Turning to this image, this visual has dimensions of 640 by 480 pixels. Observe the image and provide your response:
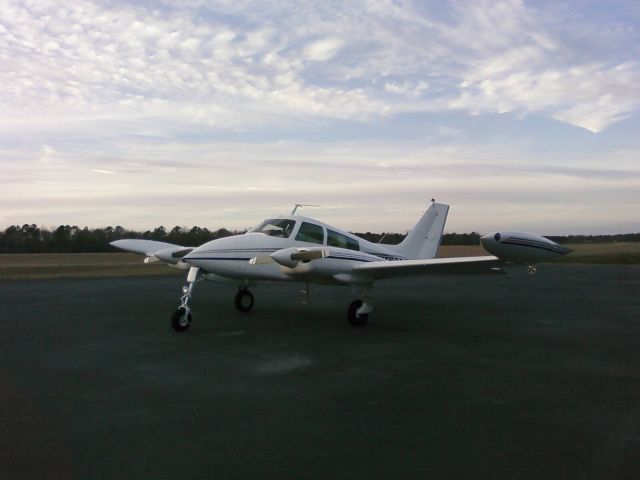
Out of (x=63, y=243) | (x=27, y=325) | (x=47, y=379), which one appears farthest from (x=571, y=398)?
(x=63, y=243)

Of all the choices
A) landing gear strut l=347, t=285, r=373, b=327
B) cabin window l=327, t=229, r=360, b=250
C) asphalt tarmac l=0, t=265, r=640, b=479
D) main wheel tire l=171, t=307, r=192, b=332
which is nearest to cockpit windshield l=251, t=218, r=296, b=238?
cabin window l=327, t=229, r=360, b=250

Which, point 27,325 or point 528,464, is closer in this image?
point 528,464

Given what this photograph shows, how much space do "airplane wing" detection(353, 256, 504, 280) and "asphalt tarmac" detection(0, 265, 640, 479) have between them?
1.37 metres

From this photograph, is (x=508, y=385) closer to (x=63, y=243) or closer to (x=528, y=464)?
(x=528, y=464)

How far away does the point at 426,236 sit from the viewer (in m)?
17.7

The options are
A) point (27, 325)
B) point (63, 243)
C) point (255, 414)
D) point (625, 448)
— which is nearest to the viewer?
point (625, 448)

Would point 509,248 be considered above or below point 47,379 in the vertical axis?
above

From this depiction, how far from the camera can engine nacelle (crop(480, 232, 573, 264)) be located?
1015 cm

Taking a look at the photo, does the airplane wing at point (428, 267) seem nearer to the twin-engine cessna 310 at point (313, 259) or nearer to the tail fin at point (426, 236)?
the twin-engine cessna 310 at point (313, 259)

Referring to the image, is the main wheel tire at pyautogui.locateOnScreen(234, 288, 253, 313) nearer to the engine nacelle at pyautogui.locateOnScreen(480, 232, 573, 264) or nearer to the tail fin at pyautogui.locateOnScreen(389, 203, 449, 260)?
the tail fin at pyautogui.locateOnScreen(389, 203, 449, 260)

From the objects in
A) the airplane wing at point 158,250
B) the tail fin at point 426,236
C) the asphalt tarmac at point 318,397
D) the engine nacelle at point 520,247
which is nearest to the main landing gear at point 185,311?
the asphalt tarmac at point 318,397

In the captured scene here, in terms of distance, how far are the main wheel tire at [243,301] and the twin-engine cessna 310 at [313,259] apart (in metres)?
0.10

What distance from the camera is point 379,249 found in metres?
16.0

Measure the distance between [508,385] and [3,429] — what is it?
6.21 m
